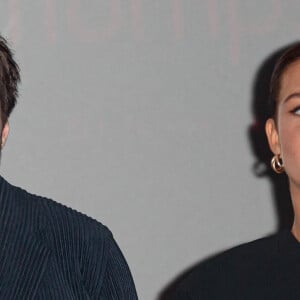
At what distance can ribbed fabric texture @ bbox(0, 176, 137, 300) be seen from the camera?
164cm

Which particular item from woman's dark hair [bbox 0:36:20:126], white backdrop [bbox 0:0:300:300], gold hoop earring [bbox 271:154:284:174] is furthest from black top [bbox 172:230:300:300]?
white backdrop [bbox 0:0:300:300]

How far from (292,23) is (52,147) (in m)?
0.87

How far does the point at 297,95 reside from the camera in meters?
1.72

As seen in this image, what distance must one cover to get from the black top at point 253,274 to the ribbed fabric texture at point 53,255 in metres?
0.15

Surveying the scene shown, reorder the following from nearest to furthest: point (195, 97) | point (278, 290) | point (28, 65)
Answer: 1. point (278, 290)
2. point (28, 65)
3. point (195, 97)

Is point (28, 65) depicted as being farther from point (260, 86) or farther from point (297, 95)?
point (297, 95)

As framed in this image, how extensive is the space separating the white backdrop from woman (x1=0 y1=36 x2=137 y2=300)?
67cm

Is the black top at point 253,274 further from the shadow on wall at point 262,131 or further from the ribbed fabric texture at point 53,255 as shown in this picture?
the shadow on wall at point 262,131

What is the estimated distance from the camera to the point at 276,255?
1.77m

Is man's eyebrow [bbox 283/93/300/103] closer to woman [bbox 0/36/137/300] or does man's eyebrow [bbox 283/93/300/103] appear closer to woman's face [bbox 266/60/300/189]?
woman's face [bbox 266/60/300/189]

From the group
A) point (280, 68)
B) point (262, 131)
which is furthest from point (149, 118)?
point (280, 68)

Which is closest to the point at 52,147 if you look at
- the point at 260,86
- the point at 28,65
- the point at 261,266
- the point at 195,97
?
the point at 28,65

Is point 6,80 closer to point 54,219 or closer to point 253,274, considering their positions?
point 54,219

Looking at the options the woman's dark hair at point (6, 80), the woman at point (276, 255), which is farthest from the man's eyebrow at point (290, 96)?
the woman's dark hair at point (6, 80)
